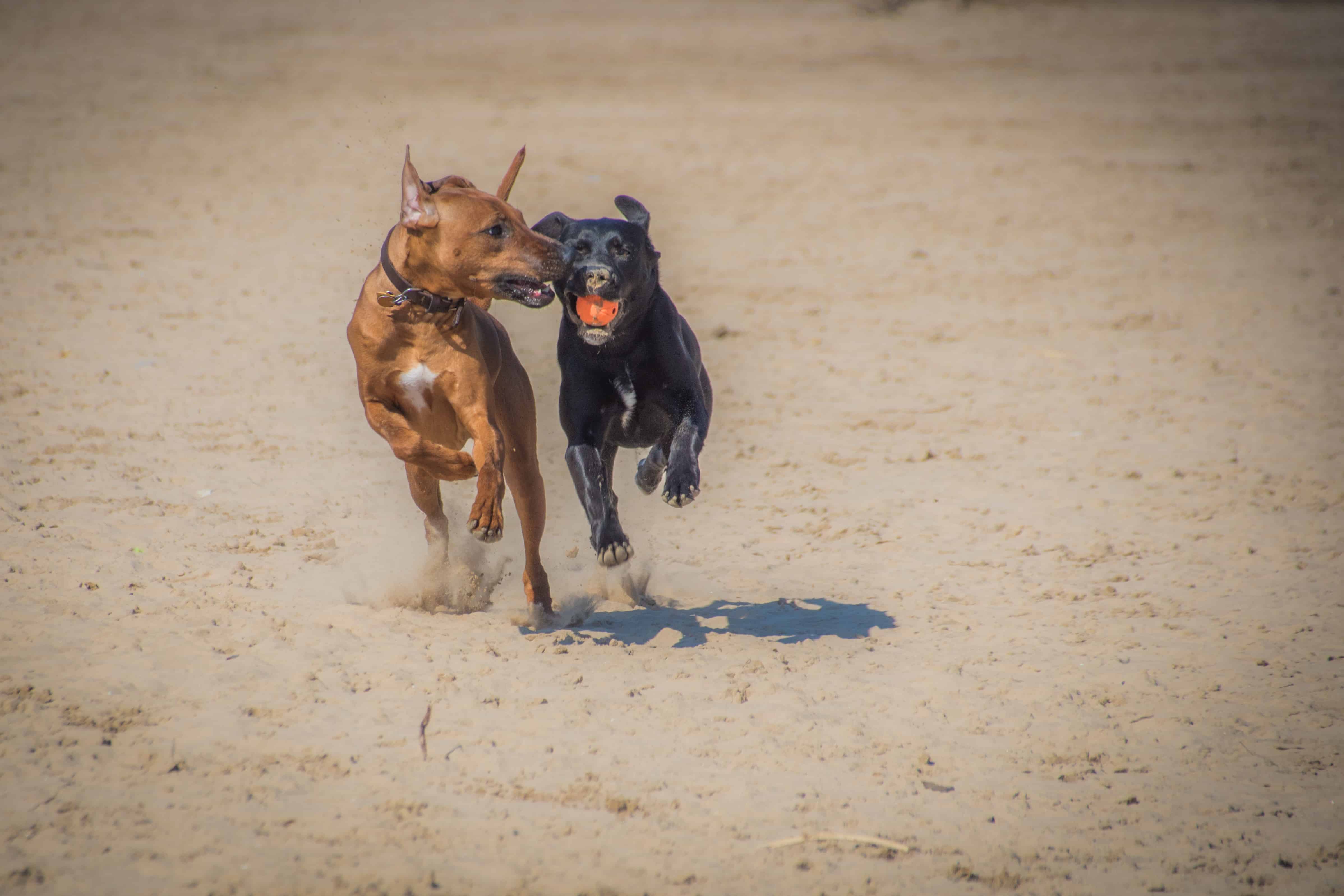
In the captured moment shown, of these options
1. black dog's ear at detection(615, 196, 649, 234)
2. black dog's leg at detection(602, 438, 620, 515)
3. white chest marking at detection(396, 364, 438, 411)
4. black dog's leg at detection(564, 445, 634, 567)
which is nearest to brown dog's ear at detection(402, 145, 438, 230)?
white chest marking at detection(396, 364, 438, 411)

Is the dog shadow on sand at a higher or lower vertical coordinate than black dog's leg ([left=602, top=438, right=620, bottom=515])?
lower

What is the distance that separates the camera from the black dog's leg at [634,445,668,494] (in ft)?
16.9

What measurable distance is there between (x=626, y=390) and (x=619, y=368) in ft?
0.32

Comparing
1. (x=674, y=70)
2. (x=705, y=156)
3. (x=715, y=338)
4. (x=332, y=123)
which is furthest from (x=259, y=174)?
(x=674, y=70)

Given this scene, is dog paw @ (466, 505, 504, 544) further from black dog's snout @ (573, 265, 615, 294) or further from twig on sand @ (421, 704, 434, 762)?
black dog's snout @ (573, 265, 615, 294)

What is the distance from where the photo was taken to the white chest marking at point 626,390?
464 cm

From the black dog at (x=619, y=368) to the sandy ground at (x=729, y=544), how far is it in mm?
644

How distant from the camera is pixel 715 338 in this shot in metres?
9.06

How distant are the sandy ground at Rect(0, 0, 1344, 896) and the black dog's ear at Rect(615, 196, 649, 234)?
167 cm

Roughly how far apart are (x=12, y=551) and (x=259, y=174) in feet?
29.1

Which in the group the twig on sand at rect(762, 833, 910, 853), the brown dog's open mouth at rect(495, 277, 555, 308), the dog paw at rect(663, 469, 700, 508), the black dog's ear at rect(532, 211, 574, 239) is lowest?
the twig on sand at rect(762, 833, 910, 853)

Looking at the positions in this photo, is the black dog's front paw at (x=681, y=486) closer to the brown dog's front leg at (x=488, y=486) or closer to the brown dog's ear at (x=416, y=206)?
the brown dog's front leg at (x=488, y=486)

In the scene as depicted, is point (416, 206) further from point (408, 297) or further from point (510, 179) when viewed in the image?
point (510, 179)

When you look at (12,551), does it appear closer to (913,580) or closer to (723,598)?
(723,598)
